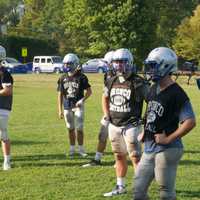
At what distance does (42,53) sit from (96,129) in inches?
2280

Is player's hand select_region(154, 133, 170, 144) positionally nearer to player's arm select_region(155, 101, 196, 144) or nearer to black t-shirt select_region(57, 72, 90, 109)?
player's arm select_region(155, 101, 196, 144)

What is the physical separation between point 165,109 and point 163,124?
0.17 metres

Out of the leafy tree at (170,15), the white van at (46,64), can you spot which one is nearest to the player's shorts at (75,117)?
the white van at (46,64)

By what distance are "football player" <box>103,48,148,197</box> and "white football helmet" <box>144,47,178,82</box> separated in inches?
73.6

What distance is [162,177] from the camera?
5.93m

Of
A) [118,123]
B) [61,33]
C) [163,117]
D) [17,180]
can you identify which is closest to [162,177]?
[163,117]

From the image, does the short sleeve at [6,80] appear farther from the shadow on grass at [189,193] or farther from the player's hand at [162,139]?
the player's hand at [162,139]

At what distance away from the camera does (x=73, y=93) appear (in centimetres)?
Answer: 1119

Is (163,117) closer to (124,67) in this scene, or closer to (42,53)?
(124,67)

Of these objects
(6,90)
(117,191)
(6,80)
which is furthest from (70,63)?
(117,191)

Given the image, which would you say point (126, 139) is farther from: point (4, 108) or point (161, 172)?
point (4, 108)

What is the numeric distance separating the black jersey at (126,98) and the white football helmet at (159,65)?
1.94 m

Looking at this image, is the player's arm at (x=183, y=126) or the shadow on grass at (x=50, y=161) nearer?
the player's arm at (x=183, y=126)

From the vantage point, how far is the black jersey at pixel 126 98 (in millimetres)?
7918
